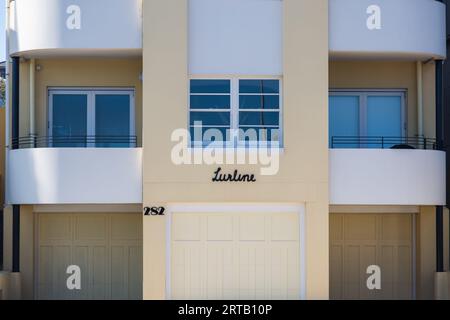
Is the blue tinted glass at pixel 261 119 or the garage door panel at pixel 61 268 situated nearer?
the blue tinted glass at pixel 261 119

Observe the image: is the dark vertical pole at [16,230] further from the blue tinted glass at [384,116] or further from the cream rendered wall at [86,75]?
the blue tinted glass at [384,116]

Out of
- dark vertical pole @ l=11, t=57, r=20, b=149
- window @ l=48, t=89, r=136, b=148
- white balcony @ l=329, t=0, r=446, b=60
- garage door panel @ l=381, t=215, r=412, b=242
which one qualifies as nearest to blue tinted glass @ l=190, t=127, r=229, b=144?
window @ l=48, t=89, r=136, b=148

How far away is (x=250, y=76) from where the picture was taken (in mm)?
14828

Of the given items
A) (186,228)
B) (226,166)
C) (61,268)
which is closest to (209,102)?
(226,166)

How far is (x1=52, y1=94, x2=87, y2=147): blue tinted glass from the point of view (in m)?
16.8

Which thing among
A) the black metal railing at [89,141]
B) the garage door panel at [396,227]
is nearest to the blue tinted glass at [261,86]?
the black metal railing at [89,141]

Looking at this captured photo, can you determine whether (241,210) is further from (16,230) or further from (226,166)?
(16,230)

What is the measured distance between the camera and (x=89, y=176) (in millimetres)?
14922

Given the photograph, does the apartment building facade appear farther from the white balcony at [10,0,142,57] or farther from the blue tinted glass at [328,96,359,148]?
the blue tinted glass at [328,96,359,148]

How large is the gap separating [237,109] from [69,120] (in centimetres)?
435

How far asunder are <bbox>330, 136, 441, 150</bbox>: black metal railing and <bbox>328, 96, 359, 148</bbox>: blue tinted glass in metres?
0.03

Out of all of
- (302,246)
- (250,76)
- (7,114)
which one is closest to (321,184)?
(302,246)

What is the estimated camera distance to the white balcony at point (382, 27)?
15.1 metres

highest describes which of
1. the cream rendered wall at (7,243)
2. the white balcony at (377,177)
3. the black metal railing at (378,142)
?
the black metal railing at (378,142)
